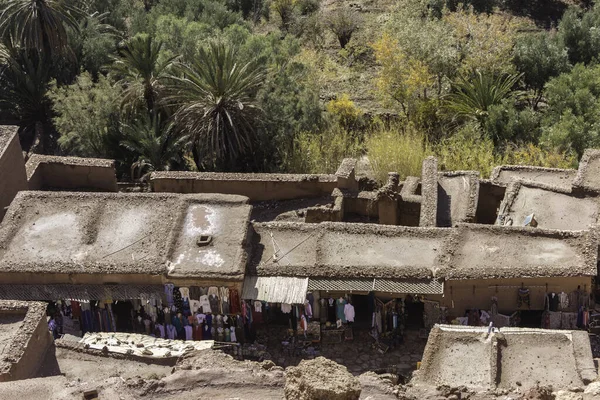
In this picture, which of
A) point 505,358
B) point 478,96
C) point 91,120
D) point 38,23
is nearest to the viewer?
point 505,358

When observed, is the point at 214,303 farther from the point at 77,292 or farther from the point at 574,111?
the point at 574,111

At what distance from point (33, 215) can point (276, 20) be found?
26.4 m

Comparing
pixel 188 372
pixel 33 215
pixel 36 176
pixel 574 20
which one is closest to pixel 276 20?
pixel 574 20

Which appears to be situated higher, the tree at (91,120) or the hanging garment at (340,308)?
the tree at (91,120)

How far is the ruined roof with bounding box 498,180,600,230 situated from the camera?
22844 mm

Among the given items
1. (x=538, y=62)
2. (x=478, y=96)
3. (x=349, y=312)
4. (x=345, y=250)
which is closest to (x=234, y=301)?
(x=349, y=312)

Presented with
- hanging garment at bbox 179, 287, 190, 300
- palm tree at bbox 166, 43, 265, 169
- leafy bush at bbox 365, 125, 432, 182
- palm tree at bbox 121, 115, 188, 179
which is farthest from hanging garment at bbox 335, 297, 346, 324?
palm tree at bbox 121, 115, 188, 179

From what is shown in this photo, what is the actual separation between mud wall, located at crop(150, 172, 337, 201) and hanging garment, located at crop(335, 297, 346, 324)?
5.20m

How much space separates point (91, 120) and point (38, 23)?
512cm

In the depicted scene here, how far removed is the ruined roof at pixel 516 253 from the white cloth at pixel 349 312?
232 centimetres

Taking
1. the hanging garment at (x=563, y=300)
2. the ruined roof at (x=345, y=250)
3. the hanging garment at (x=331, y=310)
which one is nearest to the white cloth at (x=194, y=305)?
the ruined roof at (x=345, y=250)

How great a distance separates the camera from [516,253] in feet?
68.6

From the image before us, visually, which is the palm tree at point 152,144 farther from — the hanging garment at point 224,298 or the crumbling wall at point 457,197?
the hanging garment at point 224,298

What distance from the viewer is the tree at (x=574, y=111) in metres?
29.5
